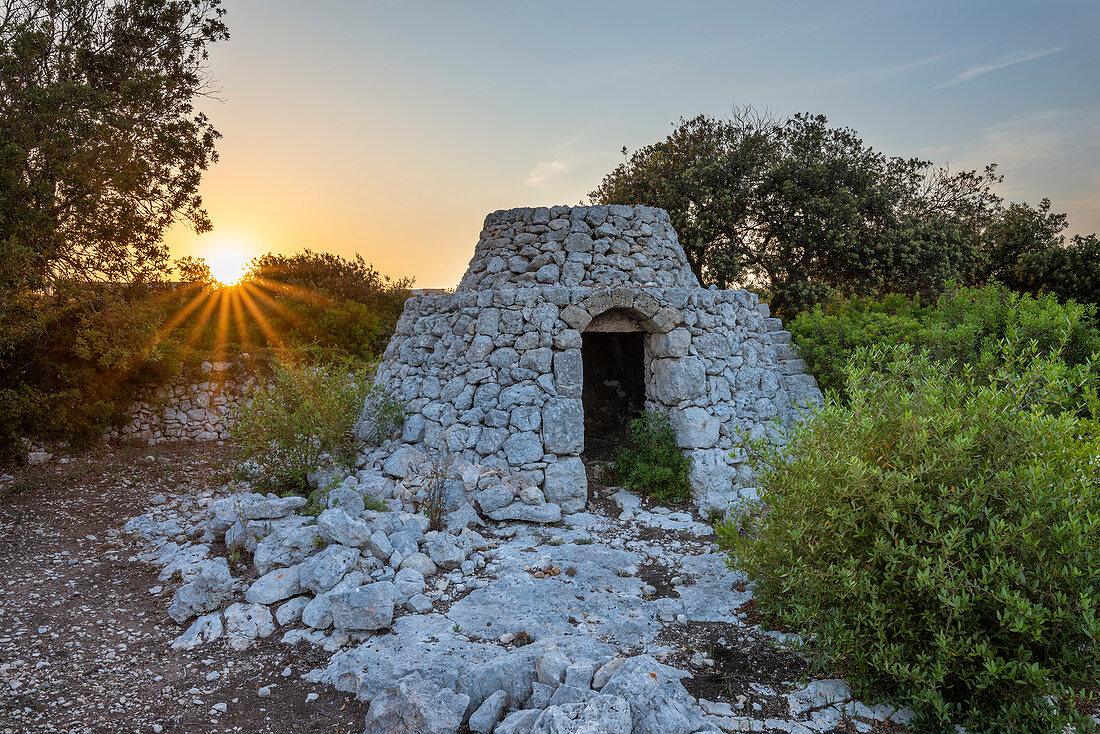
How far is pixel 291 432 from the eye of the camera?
7230mm

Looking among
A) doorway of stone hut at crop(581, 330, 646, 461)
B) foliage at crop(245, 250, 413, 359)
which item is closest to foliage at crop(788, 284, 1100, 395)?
doorway of stone hut at crop(581, 330, 646, 461)

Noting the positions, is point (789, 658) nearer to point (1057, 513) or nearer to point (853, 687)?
point (853, 687)

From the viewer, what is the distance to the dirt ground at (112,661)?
3662 millimetres

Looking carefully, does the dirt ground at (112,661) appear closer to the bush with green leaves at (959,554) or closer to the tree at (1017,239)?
the bush with green leaves at (959,554)

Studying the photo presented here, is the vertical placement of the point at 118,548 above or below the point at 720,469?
below

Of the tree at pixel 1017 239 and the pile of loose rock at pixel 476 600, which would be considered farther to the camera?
the tree at pixel 1017 239

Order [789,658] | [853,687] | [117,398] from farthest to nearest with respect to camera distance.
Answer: [117,398] < [789,658] < [853,687]

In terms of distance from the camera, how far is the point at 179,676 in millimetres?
4105

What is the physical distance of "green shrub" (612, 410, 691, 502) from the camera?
24.9 ft

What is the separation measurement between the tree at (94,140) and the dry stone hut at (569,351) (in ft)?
13.7

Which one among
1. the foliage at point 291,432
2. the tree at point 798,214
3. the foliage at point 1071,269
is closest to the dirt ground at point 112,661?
the foliage at point 291,432

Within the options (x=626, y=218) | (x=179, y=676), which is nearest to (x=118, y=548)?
(x=179, y=676)

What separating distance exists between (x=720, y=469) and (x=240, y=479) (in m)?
6.03

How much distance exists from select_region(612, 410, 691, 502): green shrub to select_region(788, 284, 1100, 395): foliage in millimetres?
2075
